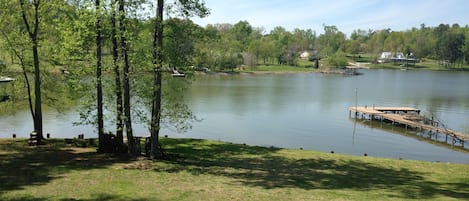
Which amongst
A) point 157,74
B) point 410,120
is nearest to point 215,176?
point 157,74

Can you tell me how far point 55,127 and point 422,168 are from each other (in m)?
26.1

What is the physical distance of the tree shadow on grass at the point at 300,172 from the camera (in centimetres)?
1436

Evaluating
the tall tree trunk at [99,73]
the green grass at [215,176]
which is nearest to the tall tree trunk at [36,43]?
the green grass at [215,176]

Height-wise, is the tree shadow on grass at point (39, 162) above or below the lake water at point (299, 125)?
above

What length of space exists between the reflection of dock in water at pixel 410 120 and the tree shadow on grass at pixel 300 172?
19.5 metres

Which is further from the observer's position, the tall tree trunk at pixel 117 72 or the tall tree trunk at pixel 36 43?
the tall tree trunk at pixel 36 43

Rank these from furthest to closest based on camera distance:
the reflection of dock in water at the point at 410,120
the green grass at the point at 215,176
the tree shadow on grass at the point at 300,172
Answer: the reflection of dock in water at the point at 410,120 < the tree shadow on grass at the point at 300,172 < the green grass at the point at 215,176

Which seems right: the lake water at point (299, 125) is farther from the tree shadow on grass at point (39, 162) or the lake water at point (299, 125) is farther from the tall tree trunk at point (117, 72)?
the tall tree trunk at point (117, 72)

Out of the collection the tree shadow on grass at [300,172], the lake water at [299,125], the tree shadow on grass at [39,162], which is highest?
the tree shadow on grass at [39,162]

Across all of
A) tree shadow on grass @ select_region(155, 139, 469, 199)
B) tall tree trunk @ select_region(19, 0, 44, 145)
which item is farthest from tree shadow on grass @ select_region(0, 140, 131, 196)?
tree shadow on grass @ select_region(155, 139, 469, 199)

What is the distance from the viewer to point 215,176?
15203mm

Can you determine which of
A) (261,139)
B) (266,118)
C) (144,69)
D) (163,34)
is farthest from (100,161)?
(266,118)

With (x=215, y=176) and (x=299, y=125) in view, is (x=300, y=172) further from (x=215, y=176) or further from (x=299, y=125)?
(x=299, y=125)

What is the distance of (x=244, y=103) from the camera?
5466 cm
